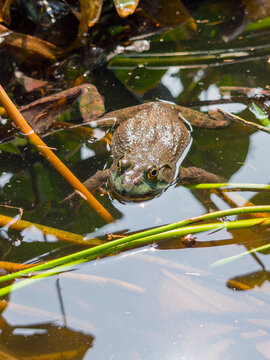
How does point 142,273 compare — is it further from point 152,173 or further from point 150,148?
point 150,148

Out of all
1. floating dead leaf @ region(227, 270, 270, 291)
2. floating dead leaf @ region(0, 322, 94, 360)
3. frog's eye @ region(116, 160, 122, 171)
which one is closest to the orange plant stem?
frog's eye @ region(116, 160, 122, 171)

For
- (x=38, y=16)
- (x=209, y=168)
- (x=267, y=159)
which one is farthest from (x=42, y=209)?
(x=38, y=16)

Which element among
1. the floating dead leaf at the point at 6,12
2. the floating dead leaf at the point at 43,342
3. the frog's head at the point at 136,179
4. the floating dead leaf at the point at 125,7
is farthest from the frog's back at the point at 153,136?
the floating dead leaf at the point at 6,12

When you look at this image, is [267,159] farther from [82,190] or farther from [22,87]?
[22,87]

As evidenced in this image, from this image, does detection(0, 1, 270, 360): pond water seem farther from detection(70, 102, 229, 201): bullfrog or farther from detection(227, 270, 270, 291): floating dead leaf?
detection(70, 102, 229, 201): bullfrog

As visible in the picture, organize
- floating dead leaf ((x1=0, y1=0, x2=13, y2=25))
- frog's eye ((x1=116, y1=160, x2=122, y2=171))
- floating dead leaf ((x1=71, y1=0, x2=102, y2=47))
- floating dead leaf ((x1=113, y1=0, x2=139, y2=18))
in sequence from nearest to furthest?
frog's eye ((x1=116, y1=160, x2=122, y2=171))
floating dead leaf ((x1=113, y1=0, x2=139, y2=18))
floating dead leaf ((x1=71, y1=0, x2=102, y2=47))
floating dead leaf ((x1=0, y1=0, x2=13, y2=25))

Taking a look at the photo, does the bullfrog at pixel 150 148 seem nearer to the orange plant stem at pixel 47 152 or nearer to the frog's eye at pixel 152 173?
the frog's eye at pixel 152 173

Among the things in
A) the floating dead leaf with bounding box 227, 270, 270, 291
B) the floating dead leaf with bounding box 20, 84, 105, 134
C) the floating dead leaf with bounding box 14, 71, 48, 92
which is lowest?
the floating dead leaf with bounding box 227, 270, 270, 291
